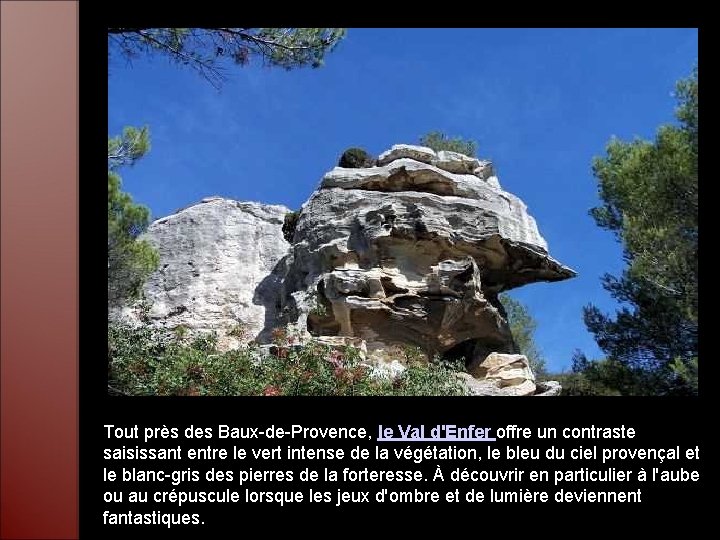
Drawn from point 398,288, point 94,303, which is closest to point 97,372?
point 94,303

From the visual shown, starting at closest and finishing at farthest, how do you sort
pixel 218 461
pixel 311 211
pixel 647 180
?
1. pixel 218 461
2. pixel 647 180
3. pixel 311 211

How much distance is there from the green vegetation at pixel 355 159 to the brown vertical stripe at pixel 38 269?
27.5 ft

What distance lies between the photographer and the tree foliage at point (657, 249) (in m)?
8.86

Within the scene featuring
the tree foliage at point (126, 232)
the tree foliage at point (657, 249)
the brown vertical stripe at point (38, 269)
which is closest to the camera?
the brown vertical stripe at point (38, 269)

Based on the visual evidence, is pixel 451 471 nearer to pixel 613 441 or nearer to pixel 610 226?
pixel 613 441

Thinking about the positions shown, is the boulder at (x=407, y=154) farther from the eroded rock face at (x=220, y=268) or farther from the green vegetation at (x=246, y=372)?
the green vegetation at (x=246, y=372)

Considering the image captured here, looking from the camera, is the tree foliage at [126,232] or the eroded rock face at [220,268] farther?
the eroded rock face at [220,268]

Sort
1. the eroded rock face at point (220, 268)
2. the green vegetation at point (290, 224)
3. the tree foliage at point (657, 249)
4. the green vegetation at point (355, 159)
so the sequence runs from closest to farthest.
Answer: the tree foliage at point (657, 249) < the eroded rock face at point (220, 268) < the green vegetation at point (355, 159) < the green vegetation at point (290, 224)

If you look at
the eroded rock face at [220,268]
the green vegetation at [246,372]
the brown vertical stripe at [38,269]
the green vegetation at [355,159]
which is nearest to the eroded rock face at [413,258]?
the green vegetation at [355,159]

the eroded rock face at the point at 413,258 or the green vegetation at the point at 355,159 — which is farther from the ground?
the green vegetation at the point at 355,159

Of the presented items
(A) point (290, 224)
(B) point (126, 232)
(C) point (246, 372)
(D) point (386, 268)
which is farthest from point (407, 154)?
(C) point (246, 372)

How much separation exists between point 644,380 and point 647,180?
2.78m

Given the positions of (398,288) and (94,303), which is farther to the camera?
(398,288)

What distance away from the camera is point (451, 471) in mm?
4348
